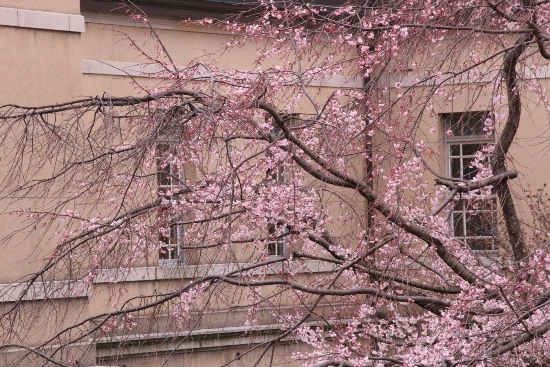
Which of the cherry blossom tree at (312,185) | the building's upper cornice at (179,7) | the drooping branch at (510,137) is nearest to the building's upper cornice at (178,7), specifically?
the building's upper cornice at (179,7)

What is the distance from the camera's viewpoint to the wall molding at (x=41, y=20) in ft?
41.7

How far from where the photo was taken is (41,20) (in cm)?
1287

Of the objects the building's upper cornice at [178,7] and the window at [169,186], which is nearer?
the window at [169,186]

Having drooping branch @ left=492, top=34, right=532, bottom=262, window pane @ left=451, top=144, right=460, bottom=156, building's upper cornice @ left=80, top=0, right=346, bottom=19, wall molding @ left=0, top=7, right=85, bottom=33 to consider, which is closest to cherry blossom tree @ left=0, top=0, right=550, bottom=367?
drooping branch @ left=492, top=34, right=532, bottom=262

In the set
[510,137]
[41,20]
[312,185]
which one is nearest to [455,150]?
[312,185]

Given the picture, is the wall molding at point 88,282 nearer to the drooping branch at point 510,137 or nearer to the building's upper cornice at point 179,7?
the drooping branch at point 510,137

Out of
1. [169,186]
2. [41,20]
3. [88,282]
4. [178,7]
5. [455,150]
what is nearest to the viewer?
[88,282]

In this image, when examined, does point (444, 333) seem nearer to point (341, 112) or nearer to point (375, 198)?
point (375, 198)

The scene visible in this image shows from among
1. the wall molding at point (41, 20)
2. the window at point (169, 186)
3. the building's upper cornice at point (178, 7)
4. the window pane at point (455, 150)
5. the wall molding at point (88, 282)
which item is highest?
the building's upper cornice at point (178, 7)

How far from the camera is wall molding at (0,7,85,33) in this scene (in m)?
12.7

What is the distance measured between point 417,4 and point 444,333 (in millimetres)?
2994

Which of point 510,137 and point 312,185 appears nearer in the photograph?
point 510,137

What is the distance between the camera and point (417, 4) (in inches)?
400

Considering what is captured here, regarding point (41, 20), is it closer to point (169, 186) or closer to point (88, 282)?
point (169, 186)
